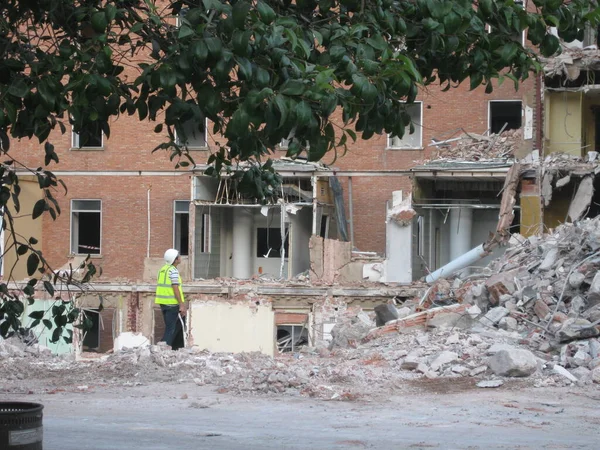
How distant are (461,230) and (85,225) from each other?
43.9ft

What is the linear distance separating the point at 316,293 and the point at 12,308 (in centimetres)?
2236

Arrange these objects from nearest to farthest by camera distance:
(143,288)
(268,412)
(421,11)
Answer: (421,11)
(268,412)
(143,288)

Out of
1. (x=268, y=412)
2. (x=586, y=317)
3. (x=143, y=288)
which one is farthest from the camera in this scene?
(x=143, y=288)

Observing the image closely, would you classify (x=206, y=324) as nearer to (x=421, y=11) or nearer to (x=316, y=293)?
(x=316, y=293)

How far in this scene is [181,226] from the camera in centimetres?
3538

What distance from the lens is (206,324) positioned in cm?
2911

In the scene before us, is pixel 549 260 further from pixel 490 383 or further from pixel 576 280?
pixel 490 383

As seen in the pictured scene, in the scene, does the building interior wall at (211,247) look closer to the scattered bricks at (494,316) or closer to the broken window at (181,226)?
the broken window at (181,226)

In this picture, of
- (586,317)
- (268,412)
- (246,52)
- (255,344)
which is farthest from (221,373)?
(255,344)

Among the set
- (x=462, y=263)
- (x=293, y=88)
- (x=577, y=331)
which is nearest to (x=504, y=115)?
(x=462, y=263)

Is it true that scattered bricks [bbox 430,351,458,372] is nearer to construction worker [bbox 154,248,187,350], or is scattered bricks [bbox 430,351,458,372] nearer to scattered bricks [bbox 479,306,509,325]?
scattered bricks [bbox 479,306,509,325]

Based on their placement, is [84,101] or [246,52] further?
[84,101]

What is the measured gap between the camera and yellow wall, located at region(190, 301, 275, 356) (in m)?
28.8

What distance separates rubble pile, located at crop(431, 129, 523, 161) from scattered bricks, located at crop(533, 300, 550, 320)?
1570cm
